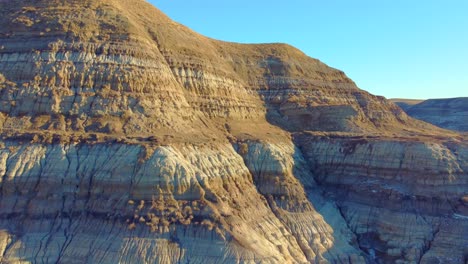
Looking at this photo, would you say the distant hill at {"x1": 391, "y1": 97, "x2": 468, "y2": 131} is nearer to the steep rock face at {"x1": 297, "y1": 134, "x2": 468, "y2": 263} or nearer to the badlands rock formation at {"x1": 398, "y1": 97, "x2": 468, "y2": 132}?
the badlands rock formation at {"x1": 398, "y1": 97, "x2": 468, "y2": 132}

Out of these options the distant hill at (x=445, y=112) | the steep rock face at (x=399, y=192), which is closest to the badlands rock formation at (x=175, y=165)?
the steep rock face at (x=399, y=192)

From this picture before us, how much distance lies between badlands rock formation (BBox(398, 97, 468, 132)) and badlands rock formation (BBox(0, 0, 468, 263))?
2216 inches

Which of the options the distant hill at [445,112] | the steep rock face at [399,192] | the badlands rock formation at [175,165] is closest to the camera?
the badlands rock formation at [175,165]

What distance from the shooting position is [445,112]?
112688 millimetres

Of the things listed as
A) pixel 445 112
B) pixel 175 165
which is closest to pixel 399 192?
pixel 175 165

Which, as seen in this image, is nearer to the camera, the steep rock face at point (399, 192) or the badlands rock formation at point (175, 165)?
→ the badlands rock formation at point (175, 165)

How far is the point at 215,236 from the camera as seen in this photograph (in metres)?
34.8

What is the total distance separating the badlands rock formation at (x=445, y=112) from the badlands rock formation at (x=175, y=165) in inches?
2216

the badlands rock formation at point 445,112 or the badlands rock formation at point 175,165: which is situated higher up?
the badlands rock formation at point 445,112

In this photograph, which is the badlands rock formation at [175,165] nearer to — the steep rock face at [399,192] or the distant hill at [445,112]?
the steep rock face at [399,192]

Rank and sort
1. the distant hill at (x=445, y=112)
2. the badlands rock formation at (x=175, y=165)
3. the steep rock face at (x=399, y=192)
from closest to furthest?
the badlands rock formation at (x=175, y=165), the steep rock face at (x=399, y=192), the distant hill at (x=445, y=112)

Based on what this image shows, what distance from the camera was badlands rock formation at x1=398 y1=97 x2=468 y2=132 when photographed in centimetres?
10325

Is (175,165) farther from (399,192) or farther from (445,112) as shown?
(445,112)

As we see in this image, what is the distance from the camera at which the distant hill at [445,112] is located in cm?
10325
